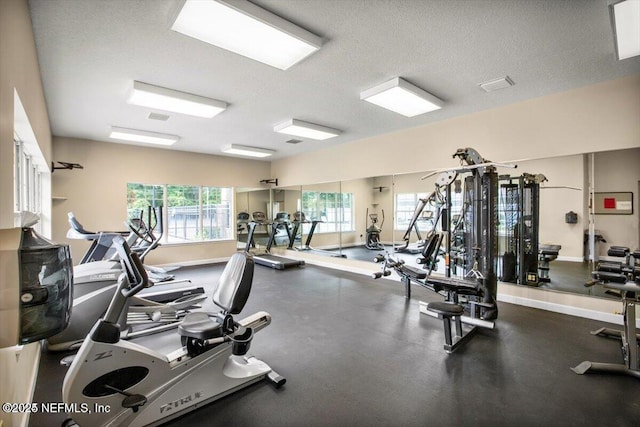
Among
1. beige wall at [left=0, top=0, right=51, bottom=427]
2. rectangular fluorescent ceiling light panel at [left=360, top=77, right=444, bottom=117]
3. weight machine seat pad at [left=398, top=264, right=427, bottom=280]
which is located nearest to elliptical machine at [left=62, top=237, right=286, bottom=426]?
beige wall at [left=0, top=0, right=51, bottom=427]

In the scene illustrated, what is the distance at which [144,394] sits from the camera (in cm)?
175

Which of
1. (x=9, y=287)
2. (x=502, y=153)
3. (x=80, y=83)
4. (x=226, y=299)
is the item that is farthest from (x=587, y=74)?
(x=80, y=83)

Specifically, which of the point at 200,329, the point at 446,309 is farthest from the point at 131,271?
the point at 446,309

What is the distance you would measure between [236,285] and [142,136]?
465cm

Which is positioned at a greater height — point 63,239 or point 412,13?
point 412,13

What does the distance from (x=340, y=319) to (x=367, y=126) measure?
3252mm

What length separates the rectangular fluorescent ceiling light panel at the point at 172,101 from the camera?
3314mm

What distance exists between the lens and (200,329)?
193 cm

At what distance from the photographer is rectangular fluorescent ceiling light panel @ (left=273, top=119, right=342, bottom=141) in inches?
186

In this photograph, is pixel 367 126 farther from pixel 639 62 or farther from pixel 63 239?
pixel 63 239

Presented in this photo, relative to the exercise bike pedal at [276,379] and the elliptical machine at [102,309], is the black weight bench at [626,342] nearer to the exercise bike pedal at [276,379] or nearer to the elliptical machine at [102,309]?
the exercise bike pedal at [276,379]

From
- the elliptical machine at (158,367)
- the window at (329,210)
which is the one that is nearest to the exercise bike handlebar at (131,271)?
the elliptical machine at (158,367)

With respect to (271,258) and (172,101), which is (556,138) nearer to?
(172,101)

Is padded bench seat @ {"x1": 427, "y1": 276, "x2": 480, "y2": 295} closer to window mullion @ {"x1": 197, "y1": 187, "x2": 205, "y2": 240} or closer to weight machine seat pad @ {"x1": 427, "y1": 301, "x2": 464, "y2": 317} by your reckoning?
weight machine seat pad @ {"x1": 427, "y1": 301, "x2": 464, "y2": 317}
